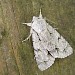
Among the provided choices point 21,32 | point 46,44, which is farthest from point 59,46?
point 21,32

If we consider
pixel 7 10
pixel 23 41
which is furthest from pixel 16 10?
pixel 23 41

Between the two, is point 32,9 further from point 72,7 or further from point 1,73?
point 1,73

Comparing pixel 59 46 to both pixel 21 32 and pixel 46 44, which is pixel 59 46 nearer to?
pixel 46 44

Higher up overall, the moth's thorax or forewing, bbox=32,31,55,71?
the moth's thorax

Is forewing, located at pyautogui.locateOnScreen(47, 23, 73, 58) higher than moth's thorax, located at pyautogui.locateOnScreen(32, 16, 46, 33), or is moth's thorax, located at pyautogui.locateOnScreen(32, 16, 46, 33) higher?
moth's thorax, located at pyautogui.locateOnScreen(32, 16, 46, 33)
